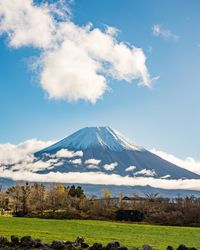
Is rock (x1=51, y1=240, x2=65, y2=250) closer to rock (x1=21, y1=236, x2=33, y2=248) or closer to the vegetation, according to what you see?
rock (x1=21, y1=236, x2=33, y2=248)

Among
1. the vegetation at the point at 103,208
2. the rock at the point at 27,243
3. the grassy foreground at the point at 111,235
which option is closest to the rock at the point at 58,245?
the rock at the point at 27,243

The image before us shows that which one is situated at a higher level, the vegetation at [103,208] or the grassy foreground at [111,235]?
the vegetation at [103,208]

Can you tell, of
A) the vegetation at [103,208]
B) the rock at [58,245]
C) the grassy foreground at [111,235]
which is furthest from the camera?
the vegetation at [103,208]

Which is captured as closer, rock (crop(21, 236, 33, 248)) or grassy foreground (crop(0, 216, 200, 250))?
rock (crop(21, 236, 33, 248))

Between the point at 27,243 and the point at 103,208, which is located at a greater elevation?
the point at 103,208

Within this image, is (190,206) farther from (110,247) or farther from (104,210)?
(110,247)

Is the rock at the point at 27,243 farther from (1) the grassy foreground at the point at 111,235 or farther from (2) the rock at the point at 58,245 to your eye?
(1) the grassy foreground at the point at 111,235

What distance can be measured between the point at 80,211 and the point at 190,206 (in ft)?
Result: 50.8

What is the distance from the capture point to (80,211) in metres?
65.1

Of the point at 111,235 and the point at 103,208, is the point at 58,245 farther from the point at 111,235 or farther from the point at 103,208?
the point at 103,208

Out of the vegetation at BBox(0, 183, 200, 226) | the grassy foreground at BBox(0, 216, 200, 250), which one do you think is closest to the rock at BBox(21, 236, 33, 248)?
the grassy foreground at BBox(0, 216, 200, 250)

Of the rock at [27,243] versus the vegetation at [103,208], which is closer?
the rock at [27,243]

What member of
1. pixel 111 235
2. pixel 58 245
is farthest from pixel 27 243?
pixel 111 235

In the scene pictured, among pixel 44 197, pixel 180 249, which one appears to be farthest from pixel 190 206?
pixel 180 249
